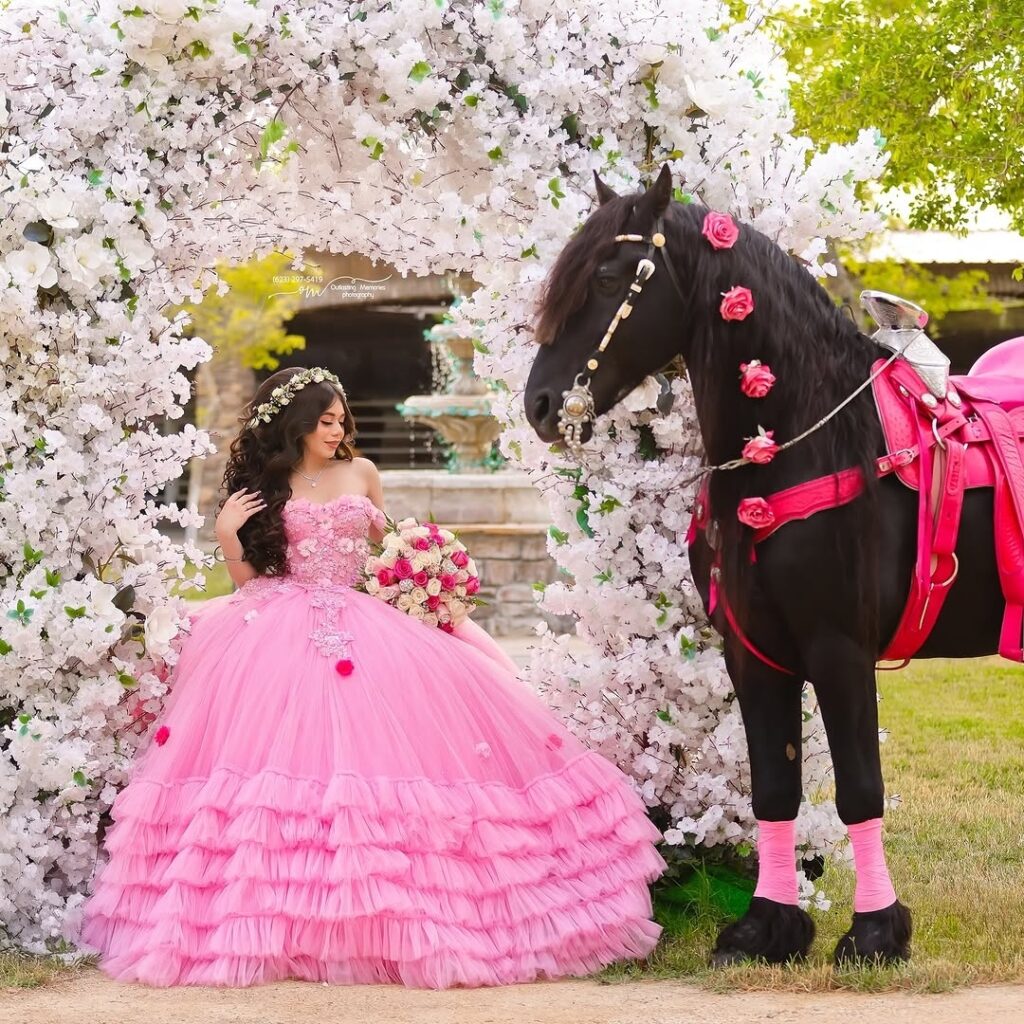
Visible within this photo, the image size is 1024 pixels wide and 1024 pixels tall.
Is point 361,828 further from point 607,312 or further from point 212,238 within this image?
point 212,238

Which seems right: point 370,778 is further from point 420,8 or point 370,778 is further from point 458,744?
point 420,8

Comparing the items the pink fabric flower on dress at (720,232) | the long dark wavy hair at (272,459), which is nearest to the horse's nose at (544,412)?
the pink fabric flower on dress at (720,232)

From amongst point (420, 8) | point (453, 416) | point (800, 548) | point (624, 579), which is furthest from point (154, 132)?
point (453, 416)

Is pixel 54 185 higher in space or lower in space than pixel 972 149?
lower

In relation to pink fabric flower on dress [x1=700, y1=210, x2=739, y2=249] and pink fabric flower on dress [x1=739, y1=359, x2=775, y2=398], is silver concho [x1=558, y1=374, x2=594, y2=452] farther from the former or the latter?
pink fabric flower on dress [x1=700, y1=210, x2=739, y2=249]

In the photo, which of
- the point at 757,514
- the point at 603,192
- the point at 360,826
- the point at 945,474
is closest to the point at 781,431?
the point at 757,514

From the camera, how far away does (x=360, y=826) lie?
13.2 feet

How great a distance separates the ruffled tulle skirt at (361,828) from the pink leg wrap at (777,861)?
46 cm

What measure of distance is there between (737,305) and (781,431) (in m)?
0.37

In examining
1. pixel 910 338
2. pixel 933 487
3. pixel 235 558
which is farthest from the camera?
pixel 235 558

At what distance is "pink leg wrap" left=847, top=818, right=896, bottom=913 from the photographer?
153 inches

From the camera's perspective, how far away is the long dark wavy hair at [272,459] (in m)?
4.98

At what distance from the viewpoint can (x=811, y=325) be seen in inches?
152

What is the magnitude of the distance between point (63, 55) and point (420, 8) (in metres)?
1.15
